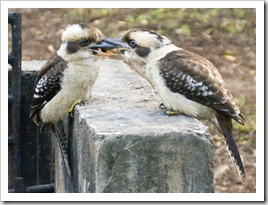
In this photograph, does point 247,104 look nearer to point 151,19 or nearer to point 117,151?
point 151,19

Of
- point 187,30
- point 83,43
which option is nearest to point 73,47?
point 83,43

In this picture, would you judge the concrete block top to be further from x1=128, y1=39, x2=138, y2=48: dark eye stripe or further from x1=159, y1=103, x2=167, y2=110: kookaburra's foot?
x1=128, y1=39, x2=138, y2=48: dark eye stripe

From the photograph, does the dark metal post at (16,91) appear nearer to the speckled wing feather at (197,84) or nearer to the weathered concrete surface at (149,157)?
the speckled wing feather at (197,84)

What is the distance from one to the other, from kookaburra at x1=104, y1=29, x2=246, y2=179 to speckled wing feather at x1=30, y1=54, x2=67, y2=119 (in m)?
0.56

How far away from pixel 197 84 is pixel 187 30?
4.56 meters

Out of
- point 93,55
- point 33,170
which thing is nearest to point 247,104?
point 33,170

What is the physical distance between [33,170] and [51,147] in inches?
9.8

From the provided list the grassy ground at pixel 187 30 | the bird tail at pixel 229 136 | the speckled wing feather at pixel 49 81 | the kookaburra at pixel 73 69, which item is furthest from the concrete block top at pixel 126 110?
the grassy ground at pixel 187 30

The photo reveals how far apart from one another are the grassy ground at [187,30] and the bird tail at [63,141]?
119 inches

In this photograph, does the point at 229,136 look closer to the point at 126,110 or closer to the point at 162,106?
the point at 162,106

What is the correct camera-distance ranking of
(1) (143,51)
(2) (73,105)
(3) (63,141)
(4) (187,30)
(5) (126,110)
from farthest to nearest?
(4) (187,30) → (3) (63,141) → (2) (73,105) → (1) (143,51) → (5) (126,110)

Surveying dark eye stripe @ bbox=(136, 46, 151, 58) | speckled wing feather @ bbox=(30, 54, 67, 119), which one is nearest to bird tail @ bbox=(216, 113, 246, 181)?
dark eye stripe @ bbox=(136, 46, 151, 58)

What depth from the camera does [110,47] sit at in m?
6.00

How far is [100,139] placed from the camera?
492 cm
